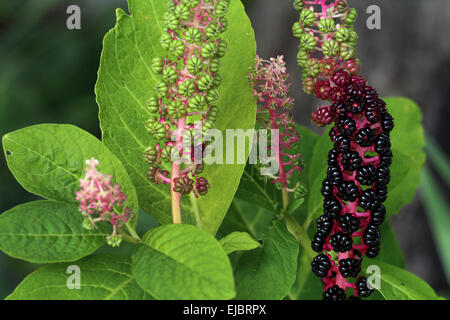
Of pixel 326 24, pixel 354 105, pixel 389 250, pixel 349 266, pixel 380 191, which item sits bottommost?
pixel 389 250

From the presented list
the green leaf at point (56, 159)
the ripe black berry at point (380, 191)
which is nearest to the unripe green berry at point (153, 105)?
the green leaf at point (56, 159)

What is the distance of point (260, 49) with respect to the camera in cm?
307

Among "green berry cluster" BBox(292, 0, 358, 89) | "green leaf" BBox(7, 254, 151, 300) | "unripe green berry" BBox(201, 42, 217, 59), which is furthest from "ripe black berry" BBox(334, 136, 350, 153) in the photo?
"green leaf" BBox(7, 254, 151, 300)

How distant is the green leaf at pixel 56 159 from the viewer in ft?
2.35

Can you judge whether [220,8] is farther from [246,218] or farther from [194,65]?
[246,218]

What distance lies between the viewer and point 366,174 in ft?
2.22

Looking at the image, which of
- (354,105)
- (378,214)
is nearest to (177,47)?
(354,105)

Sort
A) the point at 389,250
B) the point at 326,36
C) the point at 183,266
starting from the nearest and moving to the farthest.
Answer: the point at 183,266, the point at 326,36, the point at 389,250

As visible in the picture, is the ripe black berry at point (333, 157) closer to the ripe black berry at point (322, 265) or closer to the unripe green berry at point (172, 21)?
the ripe black berry at point (322, 265)

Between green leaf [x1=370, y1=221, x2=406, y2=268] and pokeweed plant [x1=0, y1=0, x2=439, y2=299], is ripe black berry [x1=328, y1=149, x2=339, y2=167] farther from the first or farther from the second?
green leaf [x1=370, y1=221, x2=406, y2=268]

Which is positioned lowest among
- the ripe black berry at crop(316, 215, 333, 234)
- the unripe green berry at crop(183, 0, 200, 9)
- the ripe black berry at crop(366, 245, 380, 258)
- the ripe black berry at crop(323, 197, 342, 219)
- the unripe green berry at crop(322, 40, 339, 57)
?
the ripe black berry at crop(366, 245, 380, 258)

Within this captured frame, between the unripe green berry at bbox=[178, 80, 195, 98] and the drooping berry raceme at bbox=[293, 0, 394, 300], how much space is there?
18cm

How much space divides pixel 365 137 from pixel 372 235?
14 cm

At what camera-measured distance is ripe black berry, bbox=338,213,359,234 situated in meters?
0.69
